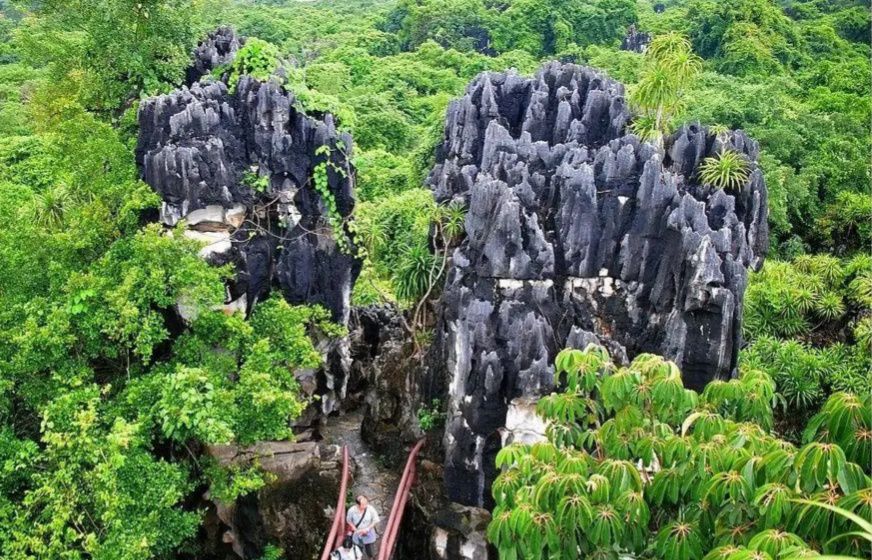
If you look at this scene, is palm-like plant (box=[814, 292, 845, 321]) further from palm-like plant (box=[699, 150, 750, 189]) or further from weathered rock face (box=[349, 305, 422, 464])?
weathered rock face (box=[349, 305, 422, 464])

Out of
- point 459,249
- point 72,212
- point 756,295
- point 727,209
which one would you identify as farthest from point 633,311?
point 72,212

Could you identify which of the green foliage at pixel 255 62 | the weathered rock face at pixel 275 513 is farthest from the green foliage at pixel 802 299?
the green foliage at pixel 255 62

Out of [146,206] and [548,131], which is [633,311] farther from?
[146,206]

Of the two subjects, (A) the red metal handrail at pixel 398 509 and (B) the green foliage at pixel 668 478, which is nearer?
(B) the green foliage at pixel 668 478

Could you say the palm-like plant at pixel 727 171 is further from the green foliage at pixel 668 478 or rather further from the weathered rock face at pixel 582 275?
the green foliage at pixel 668 478

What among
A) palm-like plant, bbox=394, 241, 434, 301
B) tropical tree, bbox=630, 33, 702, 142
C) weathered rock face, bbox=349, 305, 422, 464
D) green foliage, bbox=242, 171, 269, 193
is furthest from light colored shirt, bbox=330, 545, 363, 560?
tropical tree, bbox=630, 33, 702, 142

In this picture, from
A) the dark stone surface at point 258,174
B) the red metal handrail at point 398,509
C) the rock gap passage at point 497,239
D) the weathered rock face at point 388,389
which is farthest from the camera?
the weathered rock face at point 388,389
